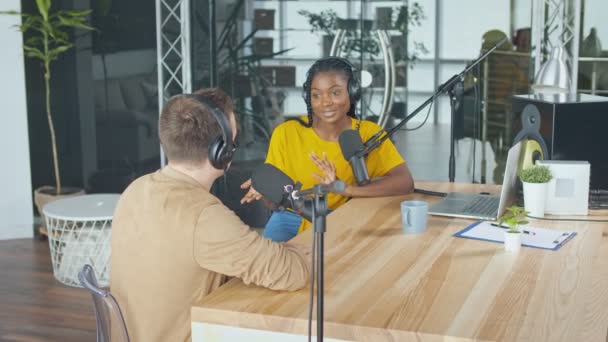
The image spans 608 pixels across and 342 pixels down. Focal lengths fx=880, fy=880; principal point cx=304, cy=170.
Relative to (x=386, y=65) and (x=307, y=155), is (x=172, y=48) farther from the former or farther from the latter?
(x=307, y=155)

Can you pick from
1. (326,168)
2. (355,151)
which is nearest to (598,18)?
(326,168)

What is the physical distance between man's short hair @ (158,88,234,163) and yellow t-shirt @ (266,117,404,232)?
3.96 feet

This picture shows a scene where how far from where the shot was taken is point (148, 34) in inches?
227

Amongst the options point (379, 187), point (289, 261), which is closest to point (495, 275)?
point (289, 261)

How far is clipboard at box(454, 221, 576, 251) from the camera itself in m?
2.51

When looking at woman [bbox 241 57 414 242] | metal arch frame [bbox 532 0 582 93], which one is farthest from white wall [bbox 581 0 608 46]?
woman [bbox 241 57 414 242]

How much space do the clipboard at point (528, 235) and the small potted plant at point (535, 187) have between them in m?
0.16

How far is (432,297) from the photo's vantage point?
204 centimetres

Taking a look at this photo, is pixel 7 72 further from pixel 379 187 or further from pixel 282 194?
pixel 282 194

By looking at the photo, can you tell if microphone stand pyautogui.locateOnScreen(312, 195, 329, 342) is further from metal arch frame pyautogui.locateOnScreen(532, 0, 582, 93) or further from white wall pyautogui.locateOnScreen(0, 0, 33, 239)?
white wall pyautogui.locateOnScreen(0, 0, 33, 239)

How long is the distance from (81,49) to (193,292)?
4081 millimetres

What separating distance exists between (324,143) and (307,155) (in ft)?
0.26

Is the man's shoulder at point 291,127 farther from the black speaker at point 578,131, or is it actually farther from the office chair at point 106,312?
the office chair at point 106,312

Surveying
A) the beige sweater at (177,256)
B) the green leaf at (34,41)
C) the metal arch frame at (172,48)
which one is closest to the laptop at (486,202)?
the beige sweater at (177,256)
